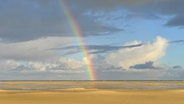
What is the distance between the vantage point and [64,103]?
29.3 m

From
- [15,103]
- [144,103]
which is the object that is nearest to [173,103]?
[144,103]

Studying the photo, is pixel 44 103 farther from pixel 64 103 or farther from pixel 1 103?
pixel 1 103

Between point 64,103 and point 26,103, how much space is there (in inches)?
126

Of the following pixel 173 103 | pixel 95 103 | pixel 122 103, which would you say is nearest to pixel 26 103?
pixel 95 103

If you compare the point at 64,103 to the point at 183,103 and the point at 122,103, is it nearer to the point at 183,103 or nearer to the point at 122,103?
the point at 122,103

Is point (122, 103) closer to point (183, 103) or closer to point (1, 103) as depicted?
point (183, 103)

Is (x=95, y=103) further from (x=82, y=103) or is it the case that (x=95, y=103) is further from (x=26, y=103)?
(x=26, y=103)

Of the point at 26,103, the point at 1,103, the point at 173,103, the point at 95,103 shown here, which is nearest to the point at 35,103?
the point at 26,103

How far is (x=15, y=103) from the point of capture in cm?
2948

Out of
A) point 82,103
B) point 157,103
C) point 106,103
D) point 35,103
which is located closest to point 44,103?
point 35,103

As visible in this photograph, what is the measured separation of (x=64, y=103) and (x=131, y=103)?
5.73 meters

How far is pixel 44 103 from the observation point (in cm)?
2892

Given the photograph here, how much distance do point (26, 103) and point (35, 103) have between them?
750mm

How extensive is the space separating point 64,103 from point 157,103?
311 inches
